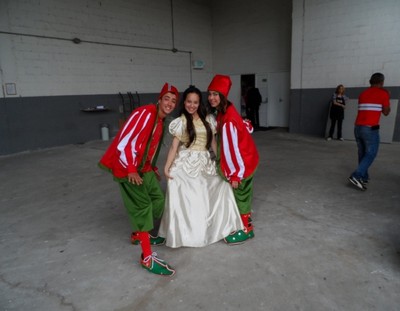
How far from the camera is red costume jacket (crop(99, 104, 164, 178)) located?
1.99 m

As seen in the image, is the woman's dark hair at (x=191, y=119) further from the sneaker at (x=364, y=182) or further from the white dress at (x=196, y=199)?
the sneaker at (x=364, y=182)

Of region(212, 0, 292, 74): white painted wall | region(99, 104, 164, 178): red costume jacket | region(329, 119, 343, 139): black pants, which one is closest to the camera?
region(99, 104, 164, 178): red costume jacket

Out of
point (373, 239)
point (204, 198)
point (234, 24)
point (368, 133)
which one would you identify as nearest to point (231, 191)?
point (204, 198)

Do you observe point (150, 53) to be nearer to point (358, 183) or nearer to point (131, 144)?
point (358, 183)

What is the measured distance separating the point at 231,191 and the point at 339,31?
6265mm

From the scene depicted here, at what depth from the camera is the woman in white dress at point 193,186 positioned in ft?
7.59

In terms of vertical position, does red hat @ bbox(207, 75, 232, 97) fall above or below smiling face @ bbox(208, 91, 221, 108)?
above

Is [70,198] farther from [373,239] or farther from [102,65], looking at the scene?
[102,65]

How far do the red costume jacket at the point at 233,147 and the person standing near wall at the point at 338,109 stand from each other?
→ 211 inches

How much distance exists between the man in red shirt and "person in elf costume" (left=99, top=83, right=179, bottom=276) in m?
2.54

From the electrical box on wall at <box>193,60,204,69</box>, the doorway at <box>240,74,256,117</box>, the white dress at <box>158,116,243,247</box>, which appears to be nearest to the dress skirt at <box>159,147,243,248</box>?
the white dress at <box>158,116,243,247</box>

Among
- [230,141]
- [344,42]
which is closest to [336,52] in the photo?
[344,42]

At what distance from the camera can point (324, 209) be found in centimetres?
313

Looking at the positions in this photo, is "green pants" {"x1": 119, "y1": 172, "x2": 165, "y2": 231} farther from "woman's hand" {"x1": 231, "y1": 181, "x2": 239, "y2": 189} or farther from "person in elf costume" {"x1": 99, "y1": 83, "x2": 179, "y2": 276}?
"woman's hand" {"x1": 231, "y1": 181, "x2": 239, "y2": 189}
